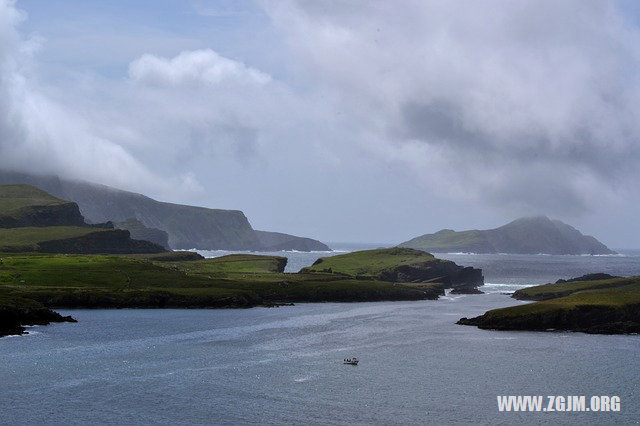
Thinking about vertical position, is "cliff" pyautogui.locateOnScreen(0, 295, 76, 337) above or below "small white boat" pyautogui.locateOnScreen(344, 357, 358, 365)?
above

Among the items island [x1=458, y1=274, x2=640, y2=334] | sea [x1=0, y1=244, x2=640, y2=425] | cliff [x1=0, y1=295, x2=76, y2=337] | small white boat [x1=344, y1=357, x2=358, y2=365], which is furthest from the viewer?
island [x1=458, y1=274, x2=640, y2=334]

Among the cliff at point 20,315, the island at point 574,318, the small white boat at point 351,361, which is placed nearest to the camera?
the small white boat at point 351,361

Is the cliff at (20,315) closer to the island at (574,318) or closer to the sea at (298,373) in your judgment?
the sea at (298,373)

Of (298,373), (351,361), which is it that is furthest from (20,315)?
(351,361)

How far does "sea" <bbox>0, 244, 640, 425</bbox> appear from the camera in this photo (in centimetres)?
8000

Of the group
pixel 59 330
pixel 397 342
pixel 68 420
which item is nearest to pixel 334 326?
pixel 397 342

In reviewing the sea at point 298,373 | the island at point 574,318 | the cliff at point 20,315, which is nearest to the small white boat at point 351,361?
the sea at point 298,373

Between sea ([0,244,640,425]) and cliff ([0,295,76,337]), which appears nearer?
sea ([0,244,640,425])

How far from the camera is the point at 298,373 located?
3976 inches

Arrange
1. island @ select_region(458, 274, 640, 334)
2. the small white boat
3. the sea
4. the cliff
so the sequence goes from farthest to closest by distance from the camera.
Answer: island @ select_region(458, 274, 640, 334), the cliff, the small white boat, the sea

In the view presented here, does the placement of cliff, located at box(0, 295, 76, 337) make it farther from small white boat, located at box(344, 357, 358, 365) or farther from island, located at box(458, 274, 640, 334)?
island, located at box(458, 274, 640, 334)

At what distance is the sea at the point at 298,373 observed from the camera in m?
80.0

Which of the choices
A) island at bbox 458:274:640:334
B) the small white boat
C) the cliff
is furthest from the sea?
island at bbox 458:274:640:334

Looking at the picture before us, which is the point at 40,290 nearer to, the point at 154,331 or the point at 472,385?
the point at 154,331
